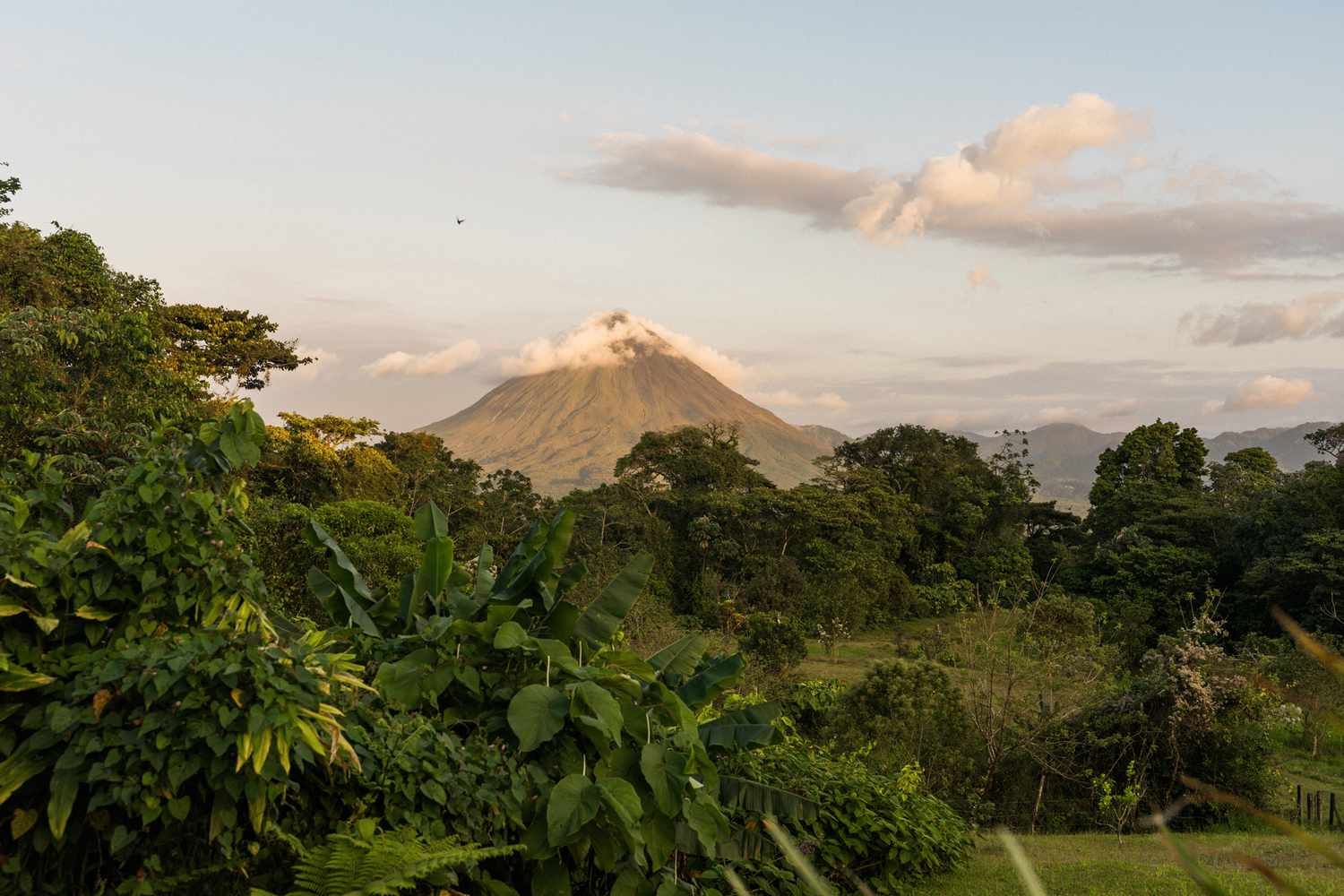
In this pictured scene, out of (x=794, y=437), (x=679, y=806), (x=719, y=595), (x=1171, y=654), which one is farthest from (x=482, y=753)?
(x=794, y=437)

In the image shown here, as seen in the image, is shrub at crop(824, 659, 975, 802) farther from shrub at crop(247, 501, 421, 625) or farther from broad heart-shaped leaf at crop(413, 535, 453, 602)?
shrub at crop(247, 501, 421, 625)

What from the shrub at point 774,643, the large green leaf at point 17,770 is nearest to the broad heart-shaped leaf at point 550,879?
the large green leaf at point 17,770

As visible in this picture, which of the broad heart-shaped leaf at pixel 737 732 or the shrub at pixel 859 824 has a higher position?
the broad heart-shaped leaf at pixel 737 732

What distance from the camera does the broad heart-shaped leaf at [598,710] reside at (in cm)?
427

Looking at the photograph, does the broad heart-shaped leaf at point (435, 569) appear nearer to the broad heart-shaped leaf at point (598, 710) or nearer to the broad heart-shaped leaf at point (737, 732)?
the broad heart-shaped leaf at point (598, 710)

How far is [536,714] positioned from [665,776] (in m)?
0.61

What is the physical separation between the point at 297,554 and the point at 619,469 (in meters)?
23.4

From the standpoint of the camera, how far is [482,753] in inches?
166

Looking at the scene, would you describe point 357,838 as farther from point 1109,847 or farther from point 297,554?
point 297,554

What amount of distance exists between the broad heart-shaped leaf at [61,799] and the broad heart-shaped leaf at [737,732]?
9.48 feet

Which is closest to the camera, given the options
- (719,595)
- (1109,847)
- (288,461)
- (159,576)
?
(159,576)

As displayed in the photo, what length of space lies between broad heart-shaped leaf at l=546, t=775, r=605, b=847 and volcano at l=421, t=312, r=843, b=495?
141 meters

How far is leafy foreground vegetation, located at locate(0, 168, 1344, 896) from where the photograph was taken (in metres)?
3.15

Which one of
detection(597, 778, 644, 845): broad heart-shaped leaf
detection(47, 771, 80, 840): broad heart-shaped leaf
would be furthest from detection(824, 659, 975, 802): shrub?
detection(47, 771, 80, 840): broad heart-shaped leaf
